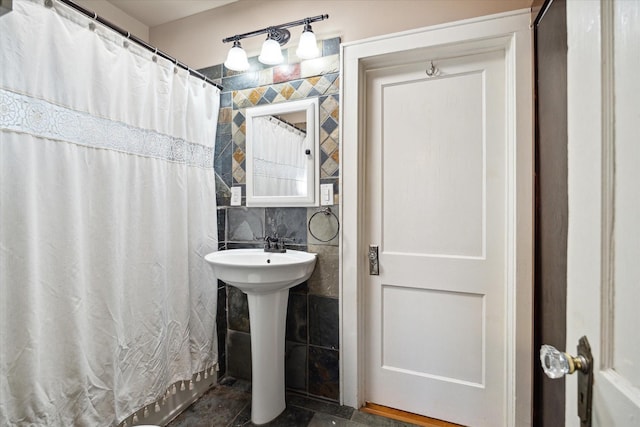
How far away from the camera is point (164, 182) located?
153 centimetres

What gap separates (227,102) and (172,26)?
79 cm

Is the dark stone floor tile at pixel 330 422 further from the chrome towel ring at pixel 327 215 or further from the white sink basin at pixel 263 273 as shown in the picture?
the chrome towel ring at pixel 327 215

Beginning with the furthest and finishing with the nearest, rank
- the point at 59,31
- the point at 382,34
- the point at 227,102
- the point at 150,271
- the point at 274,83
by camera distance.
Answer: the point at 227,102 → the point at 274,83 → the point at 382,34 → the point at 150,271 → the point at 59,31

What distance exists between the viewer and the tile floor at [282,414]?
154 centimetres

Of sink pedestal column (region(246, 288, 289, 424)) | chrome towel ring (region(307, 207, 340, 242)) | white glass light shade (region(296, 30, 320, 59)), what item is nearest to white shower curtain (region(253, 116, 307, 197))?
chrome towel ring (region(307, 207, 340, 242))

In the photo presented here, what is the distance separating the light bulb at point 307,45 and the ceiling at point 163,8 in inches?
28.1

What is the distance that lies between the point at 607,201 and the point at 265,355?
5.14ft

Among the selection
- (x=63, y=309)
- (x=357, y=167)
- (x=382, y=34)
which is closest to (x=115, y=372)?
(x=63, y=309)

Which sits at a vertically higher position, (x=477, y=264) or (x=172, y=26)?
(x=172, y=26)

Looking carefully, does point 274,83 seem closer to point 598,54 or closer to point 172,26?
point 172,26

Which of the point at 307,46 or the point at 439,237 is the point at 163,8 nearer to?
the point at 307,46

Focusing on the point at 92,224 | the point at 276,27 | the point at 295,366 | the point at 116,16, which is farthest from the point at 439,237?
the point at 116,16

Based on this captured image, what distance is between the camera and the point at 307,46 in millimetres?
1595

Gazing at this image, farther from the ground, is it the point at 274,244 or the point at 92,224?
the point at 92,224
